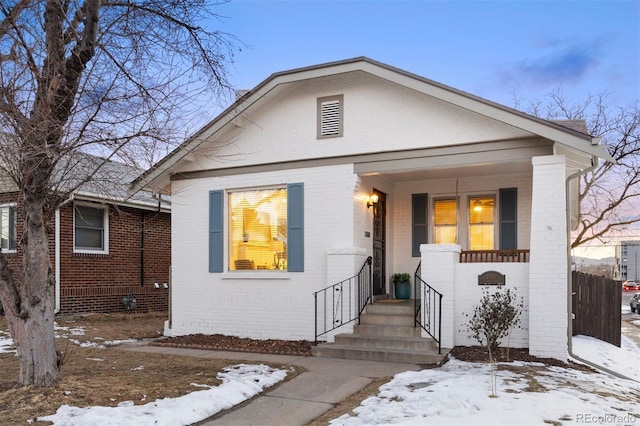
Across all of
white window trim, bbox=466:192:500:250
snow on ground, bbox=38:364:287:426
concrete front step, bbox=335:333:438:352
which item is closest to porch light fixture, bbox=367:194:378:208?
white window trim, bbox=466:192:500:250

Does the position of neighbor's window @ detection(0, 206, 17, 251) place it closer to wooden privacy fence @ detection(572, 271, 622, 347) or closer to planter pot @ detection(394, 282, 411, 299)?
planter pot @ detection(394, 282, 411, 299)

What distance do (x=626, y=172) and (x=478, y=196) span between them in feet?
39.2

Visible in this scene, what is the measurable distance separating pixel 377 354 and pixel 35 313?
480 cm

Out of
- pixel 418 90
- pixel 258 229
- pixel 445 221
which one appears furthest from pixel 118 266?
pixel 418 90

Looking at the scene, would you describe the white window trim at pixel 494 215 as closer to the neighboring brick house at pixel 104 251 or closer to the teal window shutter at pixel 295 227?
the teal window shutter at pixel 295 227

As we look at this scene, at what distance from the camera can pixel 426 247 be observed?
30.4 feet

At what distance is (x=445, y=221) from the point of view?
11328mm

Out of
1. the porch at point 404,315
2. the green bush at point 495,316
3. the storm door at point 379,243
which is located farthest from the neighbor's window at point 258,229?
the green bush at point 495,316

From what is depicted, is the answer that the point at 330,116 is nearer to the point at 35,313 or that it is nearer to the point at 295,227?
the point at 295,227

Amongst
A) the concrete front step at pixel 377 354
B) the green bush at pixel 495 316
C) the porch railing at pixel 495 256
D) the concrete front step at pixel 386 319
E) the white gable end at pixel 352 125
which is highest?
the white gable end at pixel 352 125

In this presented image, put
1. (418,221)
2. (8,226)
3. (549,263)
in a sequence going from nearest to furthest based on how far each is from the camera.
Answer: (549,263)
(418,221)
(8,226)

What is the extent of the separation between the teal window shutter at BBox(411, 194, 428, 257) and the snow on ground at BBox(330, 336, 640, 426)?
13.0 feet

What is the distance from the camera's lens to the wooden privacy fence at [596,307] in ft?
38.3

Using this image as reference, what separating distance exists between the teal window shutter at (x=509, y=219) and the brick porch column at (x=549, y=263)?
189cm
